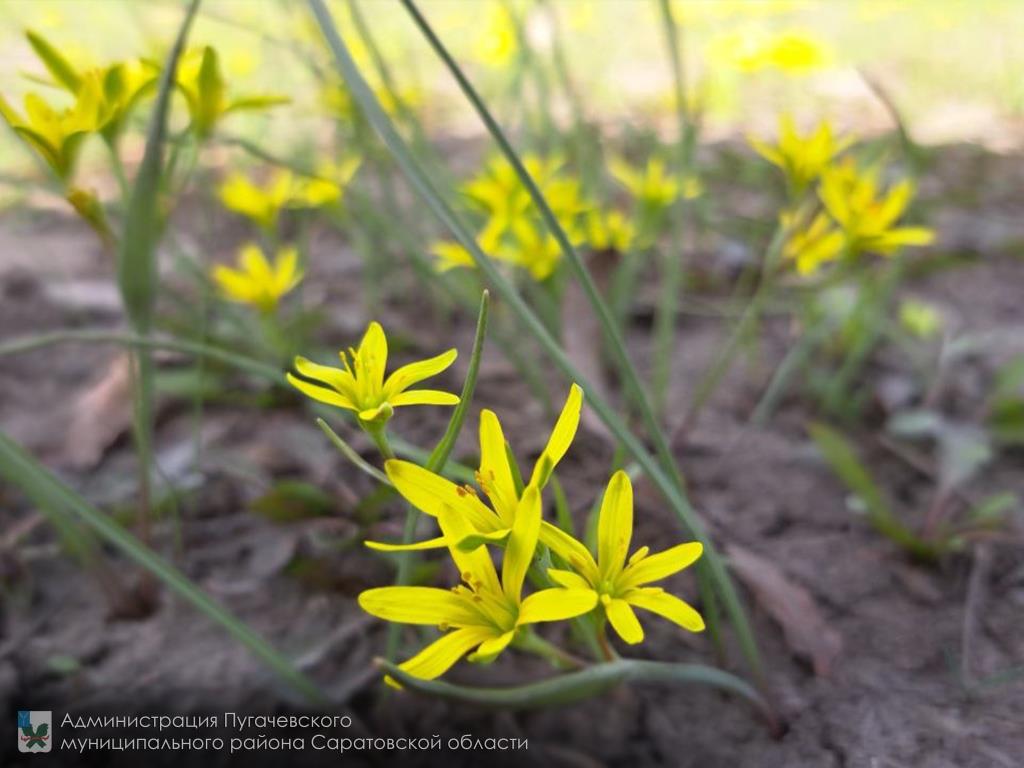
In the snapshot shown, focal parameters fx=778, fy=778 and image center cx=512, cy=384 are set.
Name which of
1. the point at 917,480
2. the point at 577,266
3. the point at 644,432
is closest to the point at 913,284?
the point at 917,480

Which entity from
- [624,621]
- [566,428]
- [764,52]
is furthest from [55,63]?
[764,52]

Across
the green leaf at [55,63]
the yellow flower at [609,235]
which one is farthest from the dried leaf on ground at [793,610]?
the green leaf at [55,63]

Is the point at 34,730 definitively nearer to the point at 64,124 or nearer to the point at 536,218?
the point at 64,124

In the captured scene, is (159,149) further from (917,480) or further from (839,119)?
(839,119)

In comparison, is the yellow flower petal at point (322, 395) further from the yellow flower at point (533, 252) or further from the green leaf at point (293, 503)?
the yellow flower at point (533, 252)

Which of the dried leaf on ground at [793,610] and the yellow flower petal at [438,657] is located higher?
the yellow flower petal at [438,657]

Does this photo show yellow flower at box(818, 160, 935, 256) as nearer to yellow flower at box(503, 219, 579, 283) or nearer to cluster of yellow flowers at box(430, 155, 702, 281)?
cluster of yellow flowers at box(430, 155, 702, 281)
